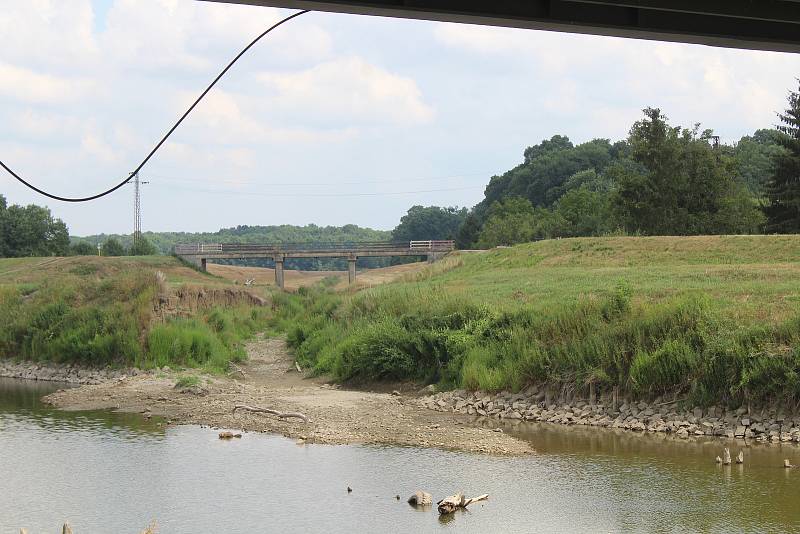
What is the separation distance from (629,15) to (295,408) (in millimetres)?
17967

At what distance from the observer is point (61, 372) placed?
37.2 meters

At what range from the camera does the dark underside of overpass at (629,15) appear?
10.4m

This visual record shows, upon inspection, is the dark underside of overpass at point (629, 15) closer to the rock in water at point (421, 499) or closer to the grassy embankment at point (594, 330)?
the rock in water at point (421, 499)

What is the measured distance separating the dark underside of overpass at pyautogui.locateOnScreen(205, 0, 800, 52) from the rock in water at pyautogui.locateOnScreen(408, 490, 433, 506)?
869cm

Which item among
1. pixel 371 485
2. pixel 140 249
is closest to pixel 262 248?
pixel 140 249

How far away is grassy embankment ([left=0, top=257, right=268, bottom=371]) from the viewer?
1425 inches

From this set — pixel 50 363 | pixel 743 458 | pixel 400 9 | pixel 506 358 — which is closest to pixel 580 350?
pixel 506 358

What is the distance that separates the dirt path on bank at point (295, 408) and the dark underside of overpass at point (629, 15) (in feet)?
38.9

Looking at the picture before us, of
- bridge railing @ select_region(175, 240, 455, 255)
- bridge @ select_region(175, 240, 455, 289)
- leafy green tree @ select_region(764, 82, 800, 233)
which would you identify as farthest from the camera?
bridge railing @ select_region(175, 240, 455, 255)

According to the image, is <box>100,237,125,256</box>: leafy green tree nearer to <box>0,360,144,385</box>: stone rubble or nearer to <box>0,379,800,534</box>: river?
<box>0,360,144,385</box>: stone rubble

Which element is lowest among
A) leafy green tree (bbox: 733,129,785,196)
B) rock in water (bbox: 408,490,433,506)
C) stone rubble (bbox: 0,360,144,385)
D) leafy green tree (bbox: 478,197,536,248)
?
stone rubble (bbox: 0,360,144,385)

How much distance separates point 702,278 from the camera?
108ft

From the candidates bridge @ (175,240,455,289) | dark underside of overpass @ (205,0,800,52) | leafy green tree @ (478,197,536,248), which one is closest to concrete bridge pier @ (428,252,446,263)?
bridge @ (175,240,455,289)

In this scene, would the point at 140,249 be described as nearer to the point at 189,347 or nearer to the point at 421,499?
the point at 189,347
